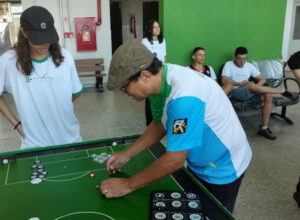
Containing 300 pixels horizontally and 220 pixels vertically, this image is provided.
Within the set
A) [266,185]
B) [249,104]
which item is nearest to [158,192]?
[266,185]

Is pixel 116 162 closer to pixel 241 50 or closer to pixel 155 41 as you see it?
pixel 155 41

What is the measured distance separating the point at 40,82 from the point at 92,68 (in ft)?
16.3

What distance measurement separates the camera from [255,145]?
364 centimetres

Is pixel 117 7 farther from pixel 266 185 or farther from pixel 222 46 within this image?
pixel 266 185

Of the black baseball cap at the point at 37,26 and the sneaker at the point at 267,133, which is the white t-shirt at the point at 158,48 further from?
the black baseball cap at the point at 37,26

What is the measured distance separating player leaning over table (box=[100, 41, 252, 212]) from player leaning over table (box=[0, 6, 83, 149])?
2.26 ft

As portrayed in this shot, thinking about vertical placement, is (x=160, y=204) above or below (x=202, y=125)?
below

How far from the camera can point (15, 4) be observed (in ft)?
22.7

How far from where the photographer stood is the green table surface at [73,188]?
1171mm

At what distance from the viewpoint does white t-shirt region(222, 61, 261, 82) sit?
427 cm

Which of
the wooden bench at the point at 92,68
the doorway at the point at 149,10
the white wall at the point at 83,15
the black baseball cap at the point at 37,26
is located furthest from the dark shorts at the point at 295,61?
the doorway at the point at 149,10

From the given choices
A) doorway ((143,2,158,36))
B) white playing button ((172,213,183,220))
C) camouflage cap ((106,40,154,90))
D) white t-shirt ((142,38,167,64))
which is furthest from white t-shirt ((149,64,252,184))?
doorway ((143,2,158,36))

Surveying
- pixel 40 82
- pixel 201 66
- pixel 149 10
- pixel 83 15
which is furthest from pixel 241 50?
pixel 149 10

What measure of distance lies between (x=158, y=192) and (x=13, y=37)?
6.90 metres
